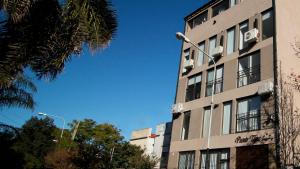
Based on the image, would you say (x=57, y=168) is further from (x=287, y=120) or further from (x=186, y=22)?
(x=287, y=120)

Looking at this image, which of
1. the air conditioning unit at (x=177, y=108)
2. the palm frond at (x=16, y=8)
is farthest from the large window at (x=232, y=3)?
the palm frond at (x=16, y=8)

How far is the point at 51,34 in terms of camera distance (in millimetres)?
13453

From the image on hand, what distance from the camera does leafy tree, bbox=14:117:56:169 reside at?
51906 mm

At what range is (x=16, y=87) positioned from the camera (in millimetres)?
17438

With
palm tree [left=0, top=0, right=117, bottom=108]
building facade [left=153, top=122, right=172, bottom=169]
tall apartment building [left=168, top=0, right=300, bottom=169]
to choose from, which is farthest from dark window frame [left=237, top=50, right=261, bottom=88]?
building facade [left=153, top=122, right=172, bottom=169]

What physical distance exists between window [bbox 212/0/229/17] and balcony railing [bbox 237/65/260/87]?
6.94 m

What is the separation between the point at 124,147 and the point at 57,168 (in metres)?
15.0

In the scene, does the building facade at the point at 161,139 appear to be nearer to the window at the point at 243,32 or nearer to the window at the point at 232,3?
the window at the point at 232,3

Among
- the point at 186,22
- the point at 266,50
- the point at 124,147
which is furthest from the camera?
the point at 124,147

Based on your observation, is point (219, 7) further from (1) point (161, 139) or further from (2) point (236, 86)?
(1) point (161, 139)

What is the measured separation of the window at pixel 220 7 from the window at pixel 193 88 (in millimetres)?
5607

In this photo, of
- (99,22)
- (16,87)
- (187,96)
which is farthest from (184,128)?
(99,22)

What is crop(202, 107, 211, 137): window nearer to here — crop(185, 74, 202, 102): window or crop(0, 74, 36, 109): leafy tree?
crop(185, 74, 202, 102): window

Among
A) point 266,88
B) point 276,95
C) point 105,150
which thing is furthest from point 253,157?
point 105,150
